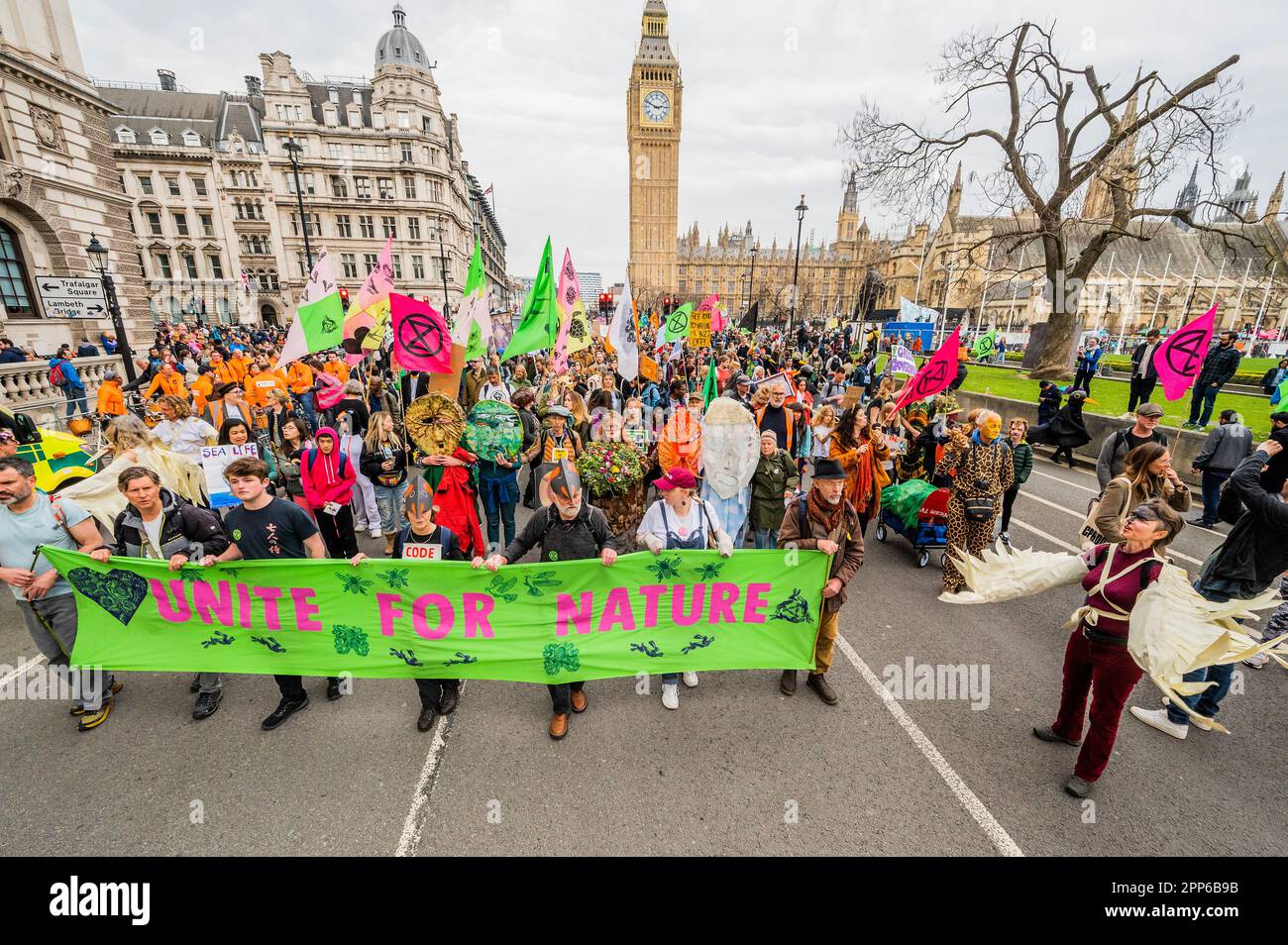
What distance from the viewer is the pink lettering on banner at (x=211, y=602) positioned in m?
3.91

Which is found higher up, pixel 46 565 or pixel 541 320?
pixel 541 320

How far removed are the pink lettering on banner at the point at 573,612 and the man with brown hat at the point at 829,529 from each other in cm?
157

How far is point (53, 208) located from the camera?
16.8 meters

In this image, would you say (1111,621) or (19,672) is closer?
(1111,621)

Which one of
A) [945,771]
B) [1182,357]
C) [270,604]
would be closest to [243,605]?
[270,604]

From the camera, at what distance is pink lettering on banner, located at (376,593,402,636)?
153 inches

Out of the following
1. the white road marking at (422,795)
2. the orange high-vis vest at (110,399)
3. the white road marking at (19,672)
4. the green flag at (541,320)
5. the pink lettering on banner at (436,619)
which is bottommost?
the white road marking at (19,672)

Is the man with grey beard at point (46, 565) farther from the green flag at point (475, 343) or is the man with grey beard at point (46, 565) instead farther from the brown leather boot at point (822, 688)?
the green flag at point (475, 343)

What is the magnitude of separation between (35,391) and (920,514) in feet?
66.7

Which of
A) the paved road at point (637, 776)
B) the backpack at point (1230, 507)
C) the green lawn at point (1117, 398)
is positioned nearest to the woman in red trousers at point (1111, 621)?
the paved road at point (637, 776)

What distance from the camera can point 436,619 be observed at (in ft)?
12.9

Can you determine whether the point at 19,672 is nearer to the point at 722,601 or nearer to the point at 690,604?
the point at 690,604

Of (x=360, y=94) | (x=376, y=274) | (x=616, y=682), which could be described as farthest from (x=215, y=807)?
(x=360, y=94)

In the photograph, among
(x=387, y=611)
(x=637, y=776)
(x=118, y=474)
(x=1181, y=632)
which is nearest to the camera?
(x=1181, y=632)
